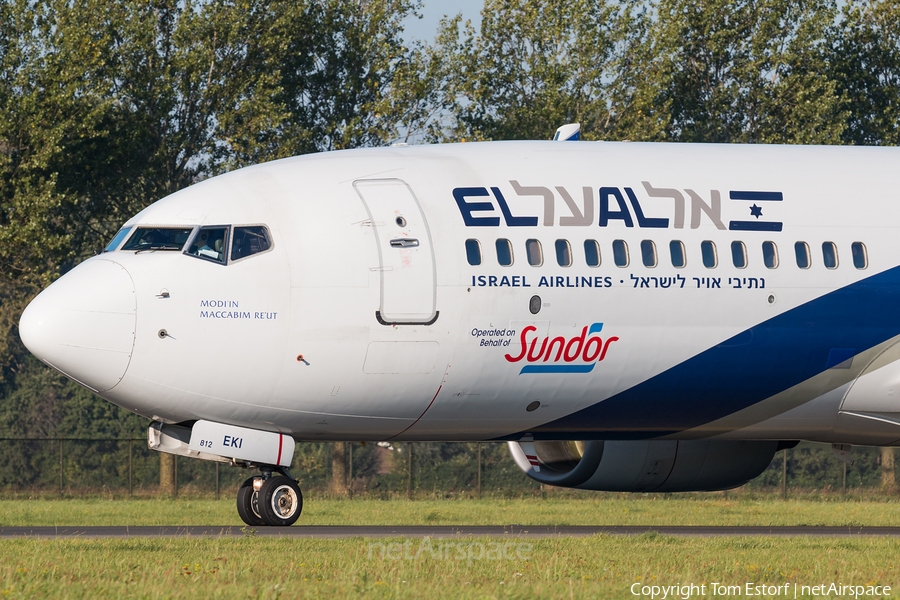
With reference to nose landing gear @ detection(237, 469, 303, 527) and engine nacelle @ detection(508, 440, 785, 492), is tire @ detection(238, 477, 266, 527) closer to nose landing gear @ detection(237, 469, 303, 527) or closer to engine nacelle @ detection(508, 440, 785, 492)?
nose landing gear @ detection(237, 469, 303, 527)

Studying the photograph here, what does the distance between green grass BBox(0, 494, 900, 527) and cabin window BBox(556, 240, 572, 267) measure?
9.26 meters

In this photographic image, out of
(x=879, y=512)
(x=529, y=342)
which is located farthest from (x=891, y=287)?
(x=879, y=512)

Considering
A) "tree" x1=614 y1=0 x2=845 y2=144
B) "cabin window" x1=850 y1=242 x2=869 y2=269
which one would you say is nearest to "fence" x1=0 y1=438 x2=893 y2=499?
"tree" x1=614 y1=0 x2=845 y2=144

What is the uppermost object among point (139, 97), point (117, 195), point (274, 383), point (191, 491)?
point (139, 97)

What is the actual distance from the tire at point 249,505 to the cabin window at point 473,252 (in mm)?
4236

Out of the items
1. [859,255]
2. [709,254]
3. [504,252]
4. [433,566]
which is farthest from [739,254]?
[433,566]

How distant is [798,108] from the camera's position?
43.5m

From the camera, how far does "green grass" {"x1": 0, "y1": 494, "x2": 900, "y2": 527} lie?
26688mm

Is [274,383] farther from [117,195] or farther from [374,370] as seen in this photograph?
[117,195]

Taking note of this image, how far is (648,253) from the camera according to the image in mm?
18297

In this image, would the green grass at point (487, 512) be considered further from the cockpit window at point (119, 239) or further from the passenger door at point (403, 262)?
the passenger door at point (403, 262)

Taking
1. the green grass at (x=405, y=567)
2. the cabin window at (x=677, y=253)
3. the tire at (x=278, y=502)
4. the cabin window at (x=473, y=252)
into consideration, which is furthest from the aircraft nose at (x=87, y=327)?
the cabin window at (x=677, y=253)

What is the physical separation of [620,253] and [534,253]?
1.25 m

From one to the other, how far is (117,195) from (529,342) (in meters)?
26.1
